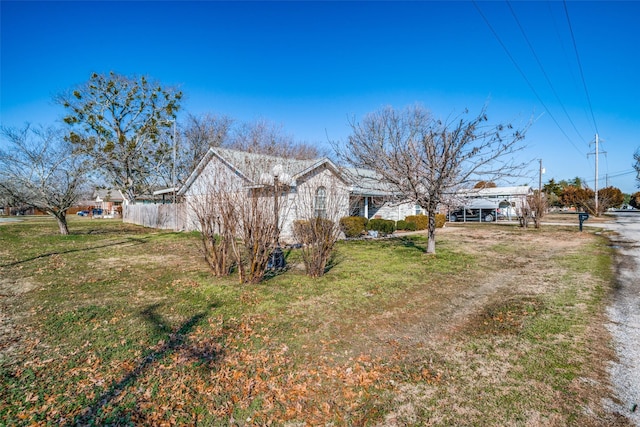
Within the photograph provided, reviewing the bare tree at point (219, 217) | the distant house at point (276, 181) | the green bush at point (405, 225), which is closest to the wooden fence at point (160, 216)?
the distant house at point (276, 181)

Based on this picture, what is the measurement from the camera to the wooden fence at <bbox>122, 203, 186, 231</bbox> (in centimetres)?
2042

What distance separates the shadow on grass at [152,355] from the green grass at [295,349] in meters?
0.02

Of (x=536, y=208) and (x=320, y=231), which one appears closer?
(x=320, y=231)

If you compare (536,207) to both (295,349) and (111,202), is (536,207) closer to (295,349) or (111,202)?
(295,349)

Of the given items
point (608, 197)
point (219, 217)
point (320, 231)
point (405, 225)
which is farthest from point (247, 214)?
point (608, 197)

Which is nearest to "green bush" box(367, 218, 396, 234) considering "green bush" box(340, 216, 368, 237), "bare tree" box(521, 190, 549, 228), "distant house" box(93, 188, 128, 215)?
"green bush" box(340, 216, 368, 237)

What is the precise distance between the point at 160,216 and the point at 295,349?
2153 cm

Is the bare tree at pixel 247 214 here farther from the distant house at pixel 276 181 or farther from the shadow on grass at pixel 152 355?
the shadow on grass at pixel 152 355

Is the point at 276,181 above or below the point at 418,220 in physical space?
above

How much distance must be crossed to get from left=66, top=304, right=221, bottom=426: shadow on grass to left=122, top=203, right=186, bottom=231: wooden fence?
14.2 m

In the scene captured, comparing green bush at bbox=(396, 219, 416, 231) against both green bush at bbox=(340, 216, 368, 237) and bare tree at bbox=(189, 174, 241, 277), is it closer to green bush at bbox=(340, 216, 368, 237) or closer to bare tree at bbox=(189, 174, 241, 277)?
green bush at bbox=(340, 216, 368, 237)

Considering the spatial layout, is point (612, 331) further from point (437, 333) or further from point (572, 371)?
point (437, 333)

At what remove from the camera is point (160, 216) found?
74.3 ft

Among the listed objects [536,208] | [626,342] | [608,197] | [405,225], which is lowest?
[626,342]
